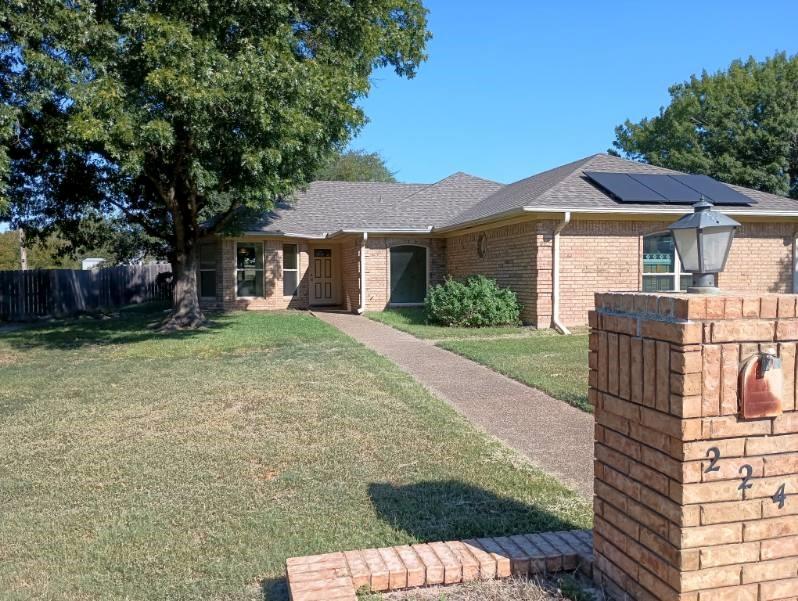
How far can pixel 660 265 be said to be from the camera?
589 inches

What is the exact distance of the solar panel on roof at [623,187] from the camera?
14367 mm

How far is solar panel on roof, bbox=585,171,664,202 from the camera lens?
14.4m

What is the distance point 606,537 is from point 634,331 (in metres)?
0.99

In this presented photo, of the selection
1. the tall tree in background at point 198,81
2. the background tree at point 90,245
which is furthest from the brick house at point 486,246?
the tall tree in background at point 198,81

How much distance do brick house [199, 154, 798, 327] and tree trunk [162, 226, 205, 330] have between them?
3486mm

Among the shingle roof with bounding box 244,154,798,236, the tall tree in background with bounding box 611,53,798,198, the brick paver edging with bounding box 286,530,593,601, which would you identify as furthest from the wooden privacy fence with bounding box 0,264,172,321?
the tall tree in background with bounding box 611,53,798,198

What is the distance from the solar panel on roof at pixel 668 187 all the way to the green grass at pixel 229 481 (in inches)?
352

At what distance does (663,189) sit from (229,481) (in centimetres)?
1314

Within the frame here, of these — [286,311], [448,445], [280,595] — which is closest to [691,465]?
[280,595]

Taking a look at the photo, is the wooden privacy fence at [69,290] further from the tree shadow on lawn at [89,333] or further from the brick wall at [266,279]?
the brick wall at [266,279]

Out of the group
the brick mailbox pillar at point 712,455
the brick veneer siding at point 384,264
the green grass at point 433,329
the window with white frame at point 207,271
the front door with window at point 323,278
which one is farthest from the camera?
the front door with window at point 323,278

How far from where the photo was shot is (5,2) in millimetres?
10148

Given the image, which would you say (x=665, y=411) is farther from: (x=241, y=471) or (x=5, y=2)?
(x=5, y=2)

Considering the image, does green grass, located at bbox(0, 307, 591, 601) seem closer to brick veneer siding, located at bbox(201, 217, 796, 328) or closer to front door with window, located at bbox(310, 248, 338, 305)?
brick veneer siding, located at bbox(201, 217, 796, 328)
